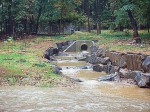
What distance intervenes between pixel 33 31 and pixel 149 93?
33.4m

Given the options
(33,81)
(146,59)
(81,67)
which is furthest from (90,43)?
(33,81)

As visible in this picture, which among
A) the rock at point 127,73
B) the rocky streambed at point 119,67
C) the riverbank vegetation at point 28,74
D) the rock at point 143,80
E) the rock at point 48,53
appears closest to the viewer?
the riverbank vegetation at point 28,74

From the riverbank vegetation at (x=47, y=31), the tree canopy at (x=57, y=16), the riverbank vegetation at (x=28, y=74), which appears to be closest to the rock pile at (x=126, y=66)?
the riverbank vegetation at (x=47, y=31)

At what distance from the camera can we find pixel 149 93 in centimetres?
1470

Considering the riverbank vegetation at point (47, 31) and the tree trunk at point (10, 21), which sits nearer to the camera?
the riverbank vegetation at point (47, 31)

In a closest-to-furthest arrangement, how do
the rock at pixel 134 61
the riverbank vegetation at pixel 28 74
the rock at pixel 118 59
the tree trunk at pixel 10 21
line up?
the riverbank vegetation at pixel 28 74 → the rock at pixel 134 61 → the rock at pixel 118 59 → the tree trunk at pixel 10 21

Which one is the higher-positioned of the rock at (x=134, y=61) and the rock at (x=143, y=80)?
the rock at (x=134, y=61)

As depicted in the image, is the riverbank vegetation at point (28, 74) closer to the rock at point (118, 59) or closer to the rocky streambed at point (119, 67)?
the rocky streambed at point (119, 67)

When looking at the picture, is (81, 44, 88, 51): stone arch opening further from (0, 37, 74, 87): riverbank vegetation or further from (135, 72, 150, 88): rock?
(135, 72, 150, 88): rock

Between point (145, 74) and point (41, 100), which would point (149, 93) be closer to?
point (145, 74)

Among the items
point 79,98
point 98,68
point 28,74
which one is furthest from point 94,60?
point 79,98

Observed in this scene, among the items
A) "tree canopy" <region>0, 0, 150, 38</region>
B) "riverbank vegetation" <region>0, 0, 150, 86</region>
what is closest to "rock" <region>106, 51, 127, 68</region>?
"riverbank vegetation" <region>0, 0, 150, 86</region>

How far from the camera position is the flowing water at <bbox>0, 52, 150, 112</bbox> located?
1112 cm

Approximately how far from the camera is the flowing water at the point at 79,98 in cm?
1112
